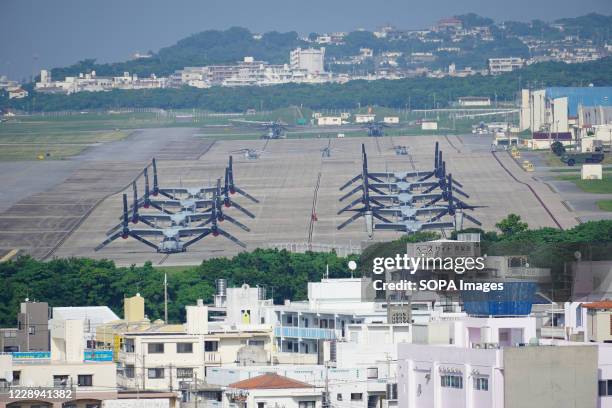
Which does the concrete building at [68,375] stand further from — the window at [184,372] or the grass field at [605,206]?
the grass field at [605,206]

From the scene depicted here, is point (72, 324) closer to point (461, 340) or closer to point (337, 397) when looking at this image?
point (337, 397)

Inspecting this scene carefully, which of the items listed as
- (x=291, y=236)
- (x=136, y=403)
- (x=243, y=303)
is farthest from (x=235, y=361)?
(x=291, y=236)

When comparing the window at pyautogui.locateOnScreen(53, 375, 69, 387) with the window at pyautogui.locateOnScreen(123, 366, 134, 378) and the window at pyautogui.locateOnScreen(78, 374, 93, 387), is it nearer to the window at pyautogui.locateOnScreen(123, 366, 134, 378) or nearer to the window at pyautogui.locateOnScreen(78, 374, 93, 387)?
the window at pyautogui.locateOnScreen(78, 374, 93, 387)

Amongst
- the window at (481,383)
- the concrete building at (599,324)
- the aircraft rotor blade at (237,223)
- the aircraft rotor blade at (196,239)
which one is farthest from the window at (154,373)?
the aircraft rotor blade at (237,223)

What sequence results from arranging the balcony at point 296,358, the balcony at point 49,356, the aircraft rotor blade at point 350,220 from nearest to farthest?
the balcony at point 49,356
the balcony at point 296,358
the aircraft rotor blade at point 350,220

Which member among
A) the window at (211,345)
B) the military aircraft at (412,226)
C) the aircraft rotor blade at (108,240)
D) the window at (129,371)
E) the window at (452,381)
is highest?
the window at (452,381)

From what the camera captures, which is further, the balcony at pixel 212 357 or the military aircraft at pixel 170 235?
the military aircraft at pixel 170 235
